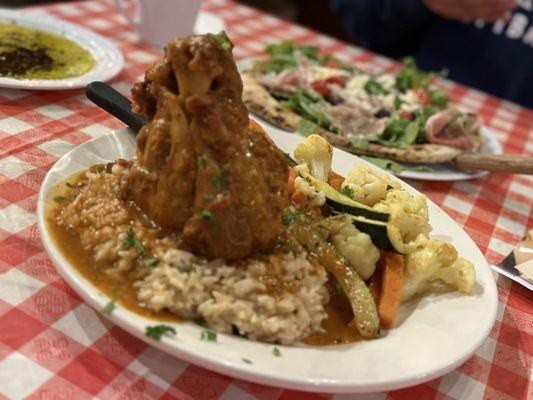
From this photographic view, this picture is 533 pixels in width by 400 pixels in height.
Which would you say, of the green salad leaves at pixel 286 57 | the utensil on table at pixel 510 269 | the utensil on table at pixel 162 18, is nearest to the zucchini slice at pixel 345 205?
the utensil on table at pixel 510 269

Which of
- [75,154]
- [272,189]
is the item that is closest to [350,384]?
[272,189]

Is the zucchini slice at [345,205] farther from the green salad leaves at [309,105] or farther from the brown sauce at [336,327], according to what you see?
the green salad leaves at [309,105]

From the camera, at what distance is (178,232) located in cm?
204

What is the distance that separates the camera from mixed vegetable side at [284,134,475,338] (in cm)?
209

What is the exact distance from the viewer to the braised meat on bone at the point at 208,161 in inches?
74.7

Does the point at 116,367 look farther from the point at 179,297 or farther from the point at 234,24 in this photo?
the point at 234,24

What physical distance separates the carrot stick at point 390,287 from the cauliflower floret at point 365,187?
357mm

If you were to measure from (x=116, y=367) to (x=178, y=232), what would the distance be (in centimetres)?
52

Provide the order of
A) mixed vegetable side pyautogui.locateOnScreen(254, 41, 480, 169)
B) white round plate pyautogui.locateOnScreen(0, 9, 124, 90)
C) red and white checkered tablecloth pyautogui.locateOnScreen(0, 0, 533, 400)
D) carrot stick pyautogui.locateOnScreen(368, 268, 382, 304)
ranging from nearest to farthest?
red and white checkered tablecloth pyautogui.locateOnScreen(0, 0, 533, 400), carrot stick pyautogui.locateOnScreen(368, 268, 382, 304), white round plate pyautogui.locateOnScreen(0, 9, 124, 90), mixed vegetable side pyautogui.locateOnScreen(254, 41, 480, 169)

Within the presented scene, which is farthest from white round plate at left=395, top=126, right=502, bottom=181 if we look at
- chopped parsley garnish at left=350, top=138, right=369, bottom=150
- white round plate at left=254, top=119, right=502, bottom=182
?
chopped parsley garnish at left=350, top=138, right=369, bottom=150

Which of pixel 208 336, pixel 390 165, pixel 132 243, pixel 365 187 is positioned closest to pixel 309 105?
pixel 390 165

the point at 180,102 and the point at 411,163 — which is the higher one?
the point at 180,102

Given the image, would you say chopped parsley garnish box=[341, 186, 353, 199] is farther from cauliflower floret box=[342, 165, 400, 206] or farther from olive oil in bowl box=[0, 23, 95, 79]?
olive oil in bowl box=[0, 23, 95, 79]

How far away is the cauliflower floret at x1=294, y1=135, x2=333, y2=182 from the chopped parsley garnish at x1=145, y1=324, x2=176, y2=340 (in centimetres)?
126
